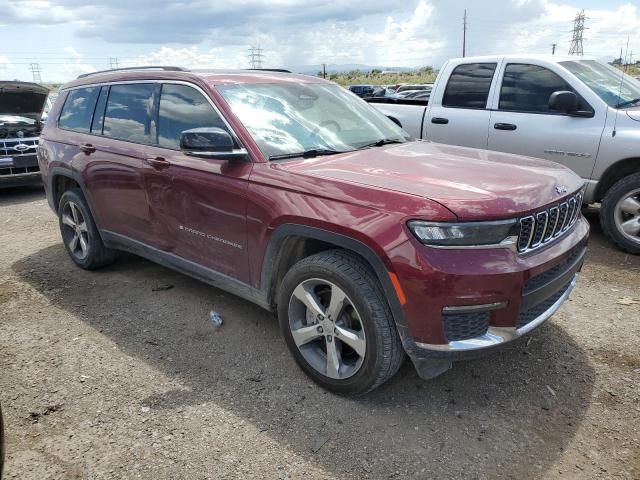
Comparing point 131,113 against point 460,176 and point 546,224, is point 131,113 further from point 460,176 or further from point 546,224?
point 546,224

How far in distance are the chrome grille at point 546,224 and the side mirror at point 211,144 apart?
171 cm

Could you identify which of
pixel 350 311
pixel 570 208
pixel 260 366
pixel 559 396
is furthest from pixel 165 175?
pixel 559 396

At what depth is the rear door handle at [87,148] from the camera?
459 cm

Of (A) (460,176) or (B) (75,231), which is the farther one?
(B) (75,231)

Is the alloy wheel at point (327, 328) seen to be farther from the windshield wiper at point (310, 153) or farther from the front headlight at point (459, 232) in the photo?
the windshield wiper at point (310, 153)

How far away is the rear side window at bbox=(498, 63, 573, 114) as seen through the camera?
19.0 ft

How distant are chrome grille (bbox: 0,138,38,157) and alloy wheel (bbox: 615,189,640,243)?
26.6 ft

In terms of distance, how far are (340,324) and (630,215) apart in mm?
3866

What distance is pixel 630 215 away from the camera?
5320mm

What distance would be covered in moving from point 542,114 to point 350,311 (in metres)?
4.01

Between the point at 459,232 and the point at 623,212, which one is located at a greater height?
the point at 459,232

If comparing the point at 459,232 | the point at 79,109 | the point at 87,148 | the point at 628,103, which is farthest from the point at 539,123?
the point at 79,109

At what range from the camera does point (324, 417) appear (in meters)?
2.93

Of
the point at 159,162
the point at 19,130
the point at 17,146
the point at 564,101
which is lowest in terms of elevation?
the point at 17,146
